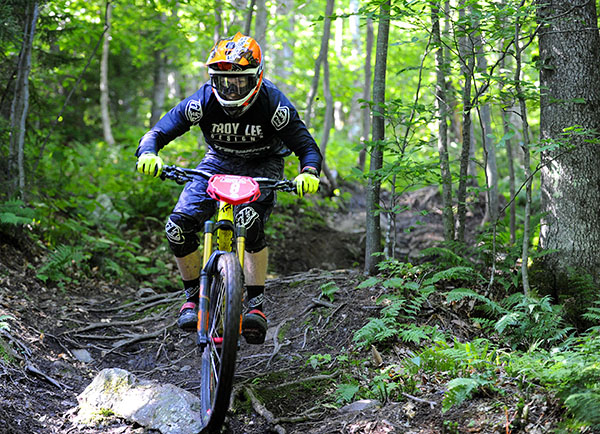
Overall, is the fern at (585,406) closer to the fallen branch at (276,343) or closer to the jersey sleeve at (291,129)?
the jersey sleeve at (291,129)

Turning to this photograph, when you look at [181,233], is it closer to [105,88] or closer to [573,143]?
[573,143]

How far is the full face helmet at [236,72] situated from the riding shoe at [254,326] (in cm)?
162

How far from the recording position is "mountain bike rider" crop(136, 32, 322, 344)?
4.03 m

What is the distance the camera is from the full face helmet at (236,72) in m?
3.95

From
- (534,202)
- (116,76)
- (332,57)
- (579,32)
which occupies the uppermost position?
(332,57)

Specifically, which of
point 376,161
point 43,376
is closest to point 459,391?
point 43,376

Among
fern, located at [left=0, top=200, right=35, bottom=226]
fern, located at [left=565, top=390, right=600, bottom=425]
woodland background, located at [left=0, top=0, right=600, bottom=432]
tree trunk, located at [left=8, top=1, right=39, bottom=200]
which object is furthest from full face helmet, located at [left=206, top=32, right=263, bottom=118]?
tree trunk, located at [left=8, top=1, right=39, bottom=200]

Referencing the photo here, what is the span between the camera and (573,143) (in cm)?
532

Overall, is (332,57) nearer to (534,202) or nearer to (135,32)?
Answer: (135,32)

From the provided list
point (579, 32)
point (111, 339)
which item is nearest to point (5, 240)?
point (111, 339)

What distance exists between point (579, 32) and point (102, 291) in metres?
6.59

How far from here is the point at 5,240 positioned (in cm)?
688

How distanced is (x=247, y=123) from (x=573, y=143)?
3.28 meters

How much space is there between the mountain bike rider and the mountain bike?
0.26 metres
